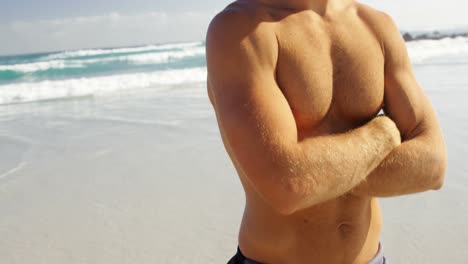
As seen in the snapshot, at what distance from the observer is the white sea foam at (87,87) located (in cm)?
1200

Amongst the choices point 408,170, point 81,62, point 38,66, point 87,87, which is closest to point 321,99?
point 408,170

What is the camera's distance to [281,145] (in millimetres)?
1052

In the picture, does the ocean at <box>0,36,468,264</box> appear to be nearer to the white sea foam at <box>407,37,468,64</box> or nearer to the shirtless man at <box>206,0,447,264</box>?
the shirtless man at <box>206,0,447,264</box>

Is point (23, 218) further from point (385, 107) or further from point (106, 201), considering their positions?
point (385, 107)

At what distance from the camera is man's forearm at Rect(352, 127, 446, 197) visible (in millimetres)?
1173

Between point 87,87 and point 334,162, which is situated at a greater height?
point 334,162

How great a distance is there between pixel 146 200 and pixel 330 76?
2.77m

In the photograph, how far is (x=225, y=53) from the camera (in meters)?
1.12

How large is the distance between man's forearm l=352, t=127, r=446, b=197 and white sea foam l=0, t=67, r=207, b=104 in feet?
37.0

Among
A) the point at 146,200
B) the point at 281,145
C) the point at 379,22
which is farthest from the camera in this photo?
the point at 146,200

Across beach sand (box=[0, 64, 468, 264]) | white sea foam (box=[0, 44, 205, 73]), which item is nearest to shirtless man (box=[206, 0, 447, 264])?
beach sand (box=[0, 64, 468, 264])

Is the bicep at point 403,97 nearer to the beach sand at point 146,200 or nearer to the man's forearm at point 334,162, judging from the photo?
the man's forearm at point 334,162

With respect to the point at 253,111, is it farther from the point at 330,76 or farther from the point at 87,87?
the point at 87,87

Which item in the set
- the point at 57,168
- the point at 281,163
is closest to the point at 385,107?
the point at 281,163
